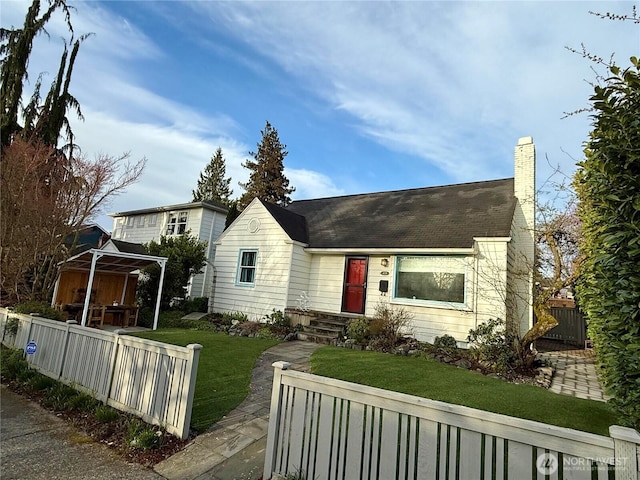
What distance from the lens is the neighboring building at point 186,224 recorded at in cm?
1903

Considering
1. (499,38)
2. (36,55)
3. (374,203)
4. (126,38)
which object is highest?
(36,55)

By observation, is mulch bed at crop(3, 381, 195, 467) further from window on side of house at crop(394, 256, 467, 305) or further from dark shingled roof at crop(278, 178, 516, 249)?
dark shingled roof at crop(278, 178, 516, 249)

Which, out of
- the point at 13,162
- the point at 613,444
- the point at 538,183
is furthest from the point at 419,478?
the point at 13,162

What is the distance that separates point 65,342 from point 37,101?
14580 millimetres

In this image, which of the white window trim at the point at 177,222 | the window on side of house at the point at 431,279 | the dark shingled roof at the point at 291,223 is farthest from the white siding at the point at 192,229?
the window on side of house at the point at 431,279

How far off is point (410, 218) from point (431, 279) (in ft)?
8.94

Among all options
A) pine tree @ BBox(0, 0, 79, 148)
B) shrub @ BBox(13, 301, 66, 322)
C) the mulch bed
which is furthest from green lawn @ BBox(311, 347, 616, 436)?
pine tree @ BBox(0, 0, 79, 148)

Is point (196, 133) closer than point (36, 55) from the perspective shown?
No

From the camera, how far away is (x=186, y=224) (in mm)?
19594

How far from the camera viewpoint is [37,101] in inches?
591

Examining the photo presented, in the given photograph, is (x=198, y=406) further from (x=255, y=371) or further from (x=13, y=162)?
(x=13, y=162)

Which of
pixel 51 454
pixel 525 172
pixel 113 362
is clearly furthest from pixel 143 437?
pixel 525 172

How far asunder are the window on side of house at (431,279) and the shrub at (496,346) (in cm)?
109

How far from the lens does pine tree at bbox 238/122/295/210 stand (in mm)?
33750
